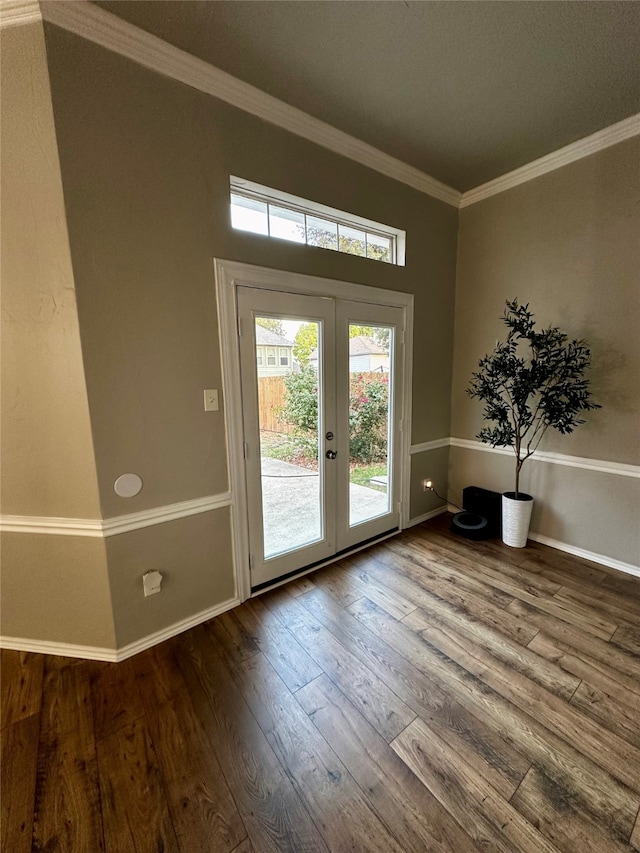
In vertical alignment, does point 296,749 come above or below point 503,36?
below

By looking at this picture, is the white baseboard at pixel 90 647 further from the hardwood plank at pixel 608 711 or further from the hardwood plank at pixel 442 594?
the hardwood plank at pixel 608 711

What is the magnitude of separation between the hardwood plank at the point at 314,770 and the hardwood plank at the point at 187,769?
0.75 ft

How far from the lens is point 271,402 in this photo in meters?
2.26

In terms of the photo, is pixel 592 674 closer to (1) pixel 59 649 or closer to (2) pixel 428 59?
(1) pixel 59 649

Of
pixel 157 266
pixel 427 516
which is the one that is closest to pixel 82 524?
pixel 157 266

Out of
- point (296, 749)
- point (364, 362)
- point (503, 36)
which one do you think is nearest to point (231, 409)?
point (364, 362)

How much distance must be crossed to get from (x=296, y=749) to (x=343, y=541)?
1.48 meters

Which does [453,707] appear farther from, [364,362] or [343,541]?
[364,362]

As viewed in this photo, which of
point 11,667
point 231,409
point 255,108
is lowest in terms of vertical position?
point 11,667

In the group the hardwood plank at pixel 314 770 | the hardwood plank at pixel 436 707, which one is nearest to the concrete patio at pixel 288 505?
the hardwood plank at pixel 436 707

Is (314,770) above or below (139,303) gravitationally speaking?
below

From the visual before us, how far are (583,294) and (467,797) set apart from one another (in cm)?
310

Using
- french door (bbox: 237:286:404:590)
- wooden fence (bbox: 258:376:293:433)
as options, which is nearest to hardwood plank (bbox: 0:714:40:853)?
french door (bbox: 237:286:404:590)

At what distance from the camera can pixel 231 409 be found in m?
2.08
